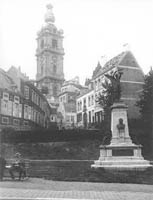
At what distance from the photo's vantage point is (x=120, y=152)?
74.9 ft

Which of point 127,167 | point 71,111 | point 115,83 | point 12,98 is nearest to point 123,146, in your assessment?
point 127,167

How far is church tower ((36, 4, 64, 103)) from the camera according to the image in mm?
112875

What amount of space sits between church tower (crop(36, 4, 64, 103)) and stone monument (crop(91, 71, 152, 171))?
283ft

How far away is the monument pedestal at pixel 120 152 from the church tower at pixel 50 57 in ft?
284

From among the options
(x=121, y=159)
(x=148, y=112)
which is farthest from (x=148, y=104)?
(x=121, y=159)

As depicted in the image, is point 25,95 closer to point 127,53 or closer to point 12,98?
point 12,98

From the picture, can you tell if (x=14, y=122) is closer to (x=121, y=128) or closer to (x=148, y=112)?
(x=148, y=112)

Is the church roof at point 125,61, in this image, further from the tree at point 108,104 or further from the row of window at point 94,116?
the tree at point 108,104

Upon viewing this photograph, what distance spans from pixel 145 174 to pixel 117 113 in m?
6.72

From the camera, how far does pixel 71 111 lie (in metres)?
77.8

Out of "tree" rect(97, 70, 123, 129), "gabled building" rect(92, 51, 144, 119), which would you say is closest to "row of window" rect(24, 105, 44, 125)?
"tree" rect(97, 70, 123, 129)

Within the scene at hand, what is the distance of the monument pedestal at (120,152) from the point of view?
2175 cm

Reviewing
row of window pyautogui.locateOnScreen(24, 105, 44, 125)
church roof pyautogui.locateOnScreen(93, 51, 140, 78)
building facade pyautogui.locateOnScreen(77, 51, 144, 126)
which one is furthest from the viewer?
church roof pyautogui.locateOnScreen(93, 51, 140, 78)

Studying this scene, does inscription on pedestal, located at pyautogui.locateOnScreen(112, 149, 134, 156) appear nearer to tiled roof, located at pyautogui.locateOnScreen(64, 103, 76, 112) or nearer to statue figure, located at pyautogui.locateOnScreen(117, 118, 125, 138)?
statue figure, located at pyautogui.locateOnScreen(117, 118, 125, 138)
